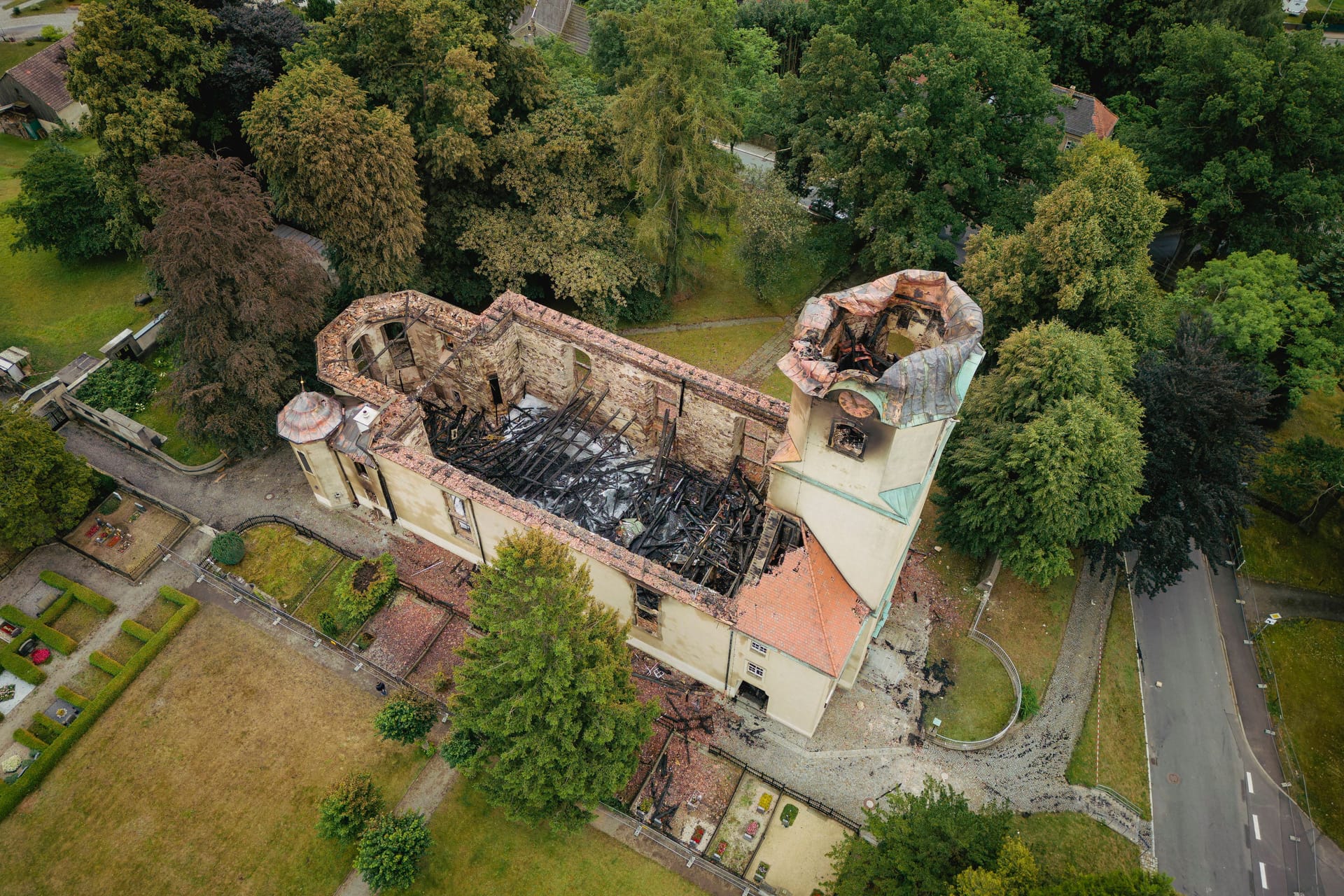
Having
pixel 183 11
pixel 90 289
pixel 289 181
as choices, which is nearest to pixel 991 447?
pixel 289 181

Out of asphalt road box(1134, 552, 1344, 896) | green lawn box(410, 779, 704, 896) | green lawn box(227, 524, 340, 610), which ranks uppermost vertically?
green lawn box(227, 524, 340, 610)

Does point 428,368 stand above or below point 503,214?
below

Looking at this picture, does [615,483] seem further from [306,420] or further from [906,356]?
[906,356]

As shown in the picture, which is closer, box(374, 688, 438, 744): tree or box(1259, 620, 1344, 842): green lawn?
box(374, 688, 438, 744): tree

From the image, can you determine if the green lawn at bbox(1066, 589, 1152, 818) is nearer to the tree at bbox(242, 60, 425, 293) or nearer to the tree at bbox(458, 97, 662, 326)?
the tree at bbox(458, 97, 662, 326)

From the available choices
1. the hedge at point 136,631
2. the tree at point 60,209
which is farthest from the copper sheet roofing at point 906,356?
the tree at point 60,209

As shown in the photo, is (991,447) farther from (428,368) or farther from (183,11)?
(183,11)

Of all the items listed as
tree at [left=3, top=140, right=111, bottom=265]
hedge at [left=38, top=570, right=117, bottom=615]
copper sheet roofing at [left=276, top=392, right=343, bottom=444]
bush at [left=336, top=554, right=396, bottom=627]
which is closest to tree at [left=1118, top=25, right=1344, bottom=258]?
bush at [left=336, top=554, right=396, bottom=627]
